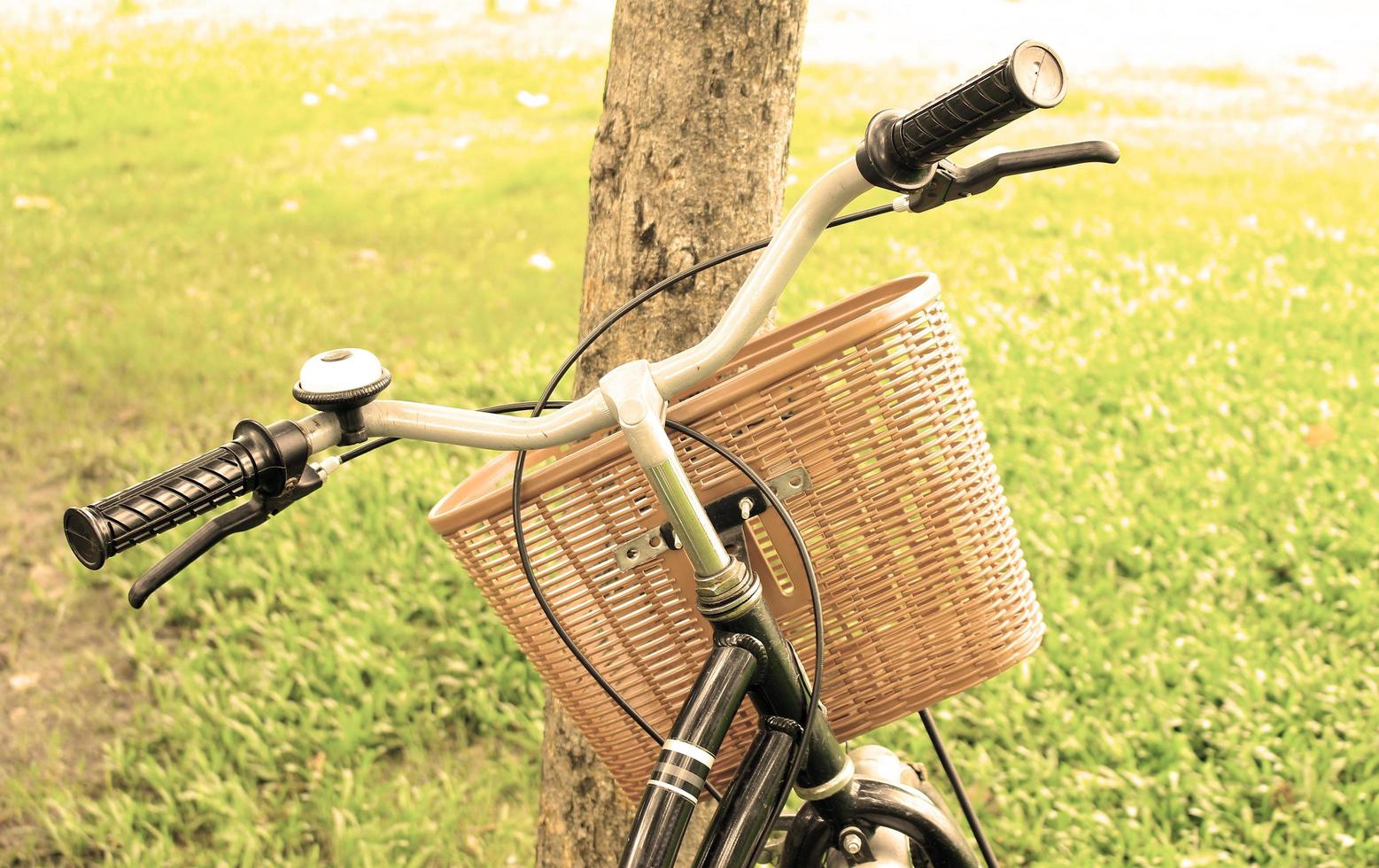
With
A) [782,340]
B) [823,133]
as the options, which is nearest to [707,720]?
[782,340]

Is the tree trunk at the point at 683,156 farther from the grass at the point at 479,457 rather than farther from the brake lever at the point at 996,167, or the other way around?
the grass at the point at 479,457

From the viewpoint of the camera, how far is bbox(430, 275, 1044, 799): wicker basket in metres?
1.37

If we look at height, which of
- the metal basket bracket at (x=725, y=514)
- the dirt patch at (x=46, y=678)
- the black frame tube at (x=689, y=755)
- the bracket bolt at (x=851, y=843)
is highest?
the metal basket bracket at (x=725, y=514)

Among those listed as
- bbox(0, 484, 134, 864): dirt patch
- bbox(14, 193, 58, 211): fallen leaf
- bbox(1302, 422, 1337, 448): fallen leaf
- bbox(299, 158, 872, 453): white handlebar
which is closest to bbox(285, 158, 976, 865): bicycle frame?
bbox(299, 158, 872, 453): white handlebar

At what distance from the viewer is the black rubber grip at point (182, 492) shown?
1.06 meters

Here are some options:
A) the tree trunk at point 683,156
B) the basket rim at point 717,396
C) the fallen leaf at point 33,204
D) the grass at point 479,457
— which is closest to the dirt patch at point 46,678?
the grass at point 479,457

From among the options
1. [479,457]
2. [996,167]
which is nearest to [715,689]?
[996,167]

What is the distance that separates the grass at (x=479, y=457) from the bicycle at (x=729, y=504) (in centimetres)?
116

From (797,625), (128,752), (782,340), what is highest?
(782,340)

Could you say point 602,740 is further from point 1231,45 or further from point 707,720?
point 1231,45

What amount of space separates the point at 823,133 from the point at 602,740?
643cm

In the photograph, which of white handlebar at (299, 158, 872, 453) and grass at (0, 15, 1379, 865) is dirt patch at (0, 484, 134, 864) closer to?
grass at (0, 15, 1379, 865)

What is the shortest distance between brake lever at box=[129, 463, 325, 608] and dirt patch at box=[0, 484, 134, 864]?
1814 millimetres

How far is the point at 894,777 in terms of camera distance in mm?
1603
